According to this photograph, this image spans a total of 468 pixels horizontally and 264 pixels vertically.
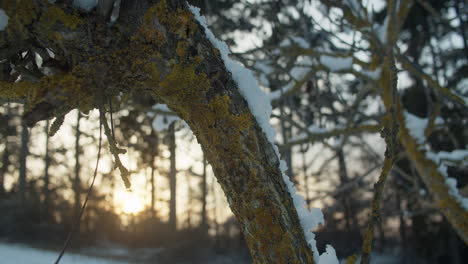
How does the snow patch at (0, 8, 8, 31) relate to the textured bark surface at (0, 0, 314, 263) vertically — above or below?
above

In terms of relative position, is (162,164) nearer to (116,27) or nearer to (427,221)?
(427,221)

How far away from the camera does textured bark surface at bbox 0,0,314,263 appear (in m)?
0.86

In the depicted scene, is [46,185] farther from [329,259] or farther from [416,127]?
[329,259]

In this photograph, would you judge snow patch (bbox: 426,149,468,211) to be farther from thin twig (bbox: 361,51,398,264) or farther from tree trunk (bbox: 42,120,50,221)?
tree trunk (bbox: 42,120,50,221)

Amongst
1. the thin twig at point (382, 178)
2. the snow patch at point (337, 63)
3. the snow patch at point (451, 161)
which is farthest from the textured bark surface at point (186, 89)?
the snow patch at point (337, 63)

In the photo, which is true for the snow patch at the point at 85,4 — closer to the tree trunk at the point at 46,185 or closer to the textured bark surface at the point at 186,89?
the textured bark surface at the point at 186,89

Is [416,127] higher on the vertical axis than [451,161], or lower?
higher

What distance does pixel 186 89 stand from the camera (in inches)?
35.4

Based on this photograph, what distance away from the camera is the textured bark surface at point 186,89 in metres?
0.86

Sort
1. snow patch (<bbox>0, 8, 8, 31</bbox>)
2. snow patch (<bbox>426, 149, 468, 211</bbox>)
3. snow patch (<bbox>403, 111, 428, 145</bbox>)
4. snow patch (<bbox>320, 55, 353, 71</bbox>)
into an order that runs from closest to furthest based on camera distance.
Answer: snow patch (<bbox>0, 8, 8, 31</bbox>) → snow patch (<bbox>426, 149, 468, 211</bbox>) → snow patch (<bbox>403, 111, 428, 145</bbox>) → snow patch (<bbox>320, 55, 353, 71</bbox>)

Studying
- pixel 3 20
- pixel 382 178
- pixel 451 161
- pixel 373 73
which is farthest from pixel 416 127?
pixel 3 20

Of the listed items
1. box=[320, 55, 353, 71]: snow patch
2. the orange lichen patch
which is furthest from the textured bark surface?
box=[320, 55, 353, 71]: snow patch

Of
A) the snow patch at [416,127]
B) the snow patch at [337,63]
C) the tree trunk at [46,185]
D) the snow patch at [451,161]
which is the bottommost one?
the snow patch at [451,161]

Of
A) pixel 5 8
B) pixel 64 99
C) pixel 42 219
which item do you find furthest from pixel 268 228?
pixel 42 219
